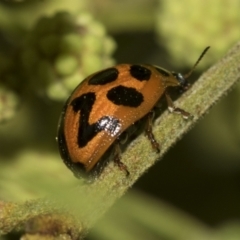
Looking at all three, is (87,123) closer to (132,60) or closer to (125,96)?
(125,96)

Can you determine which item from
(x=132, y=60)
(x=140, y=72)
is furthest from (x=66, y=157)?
(x=132, y=60)

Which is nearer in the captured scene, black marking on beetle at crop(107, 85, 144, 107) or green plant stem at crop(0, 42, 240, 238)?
green plant stem at crop(0, 42, 240, 238)

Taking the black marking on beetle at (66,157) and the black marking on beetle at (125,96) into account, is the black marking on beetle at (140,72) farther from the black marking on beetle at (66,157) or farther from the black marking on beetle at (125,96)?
the black marking on beetle at (66,157)

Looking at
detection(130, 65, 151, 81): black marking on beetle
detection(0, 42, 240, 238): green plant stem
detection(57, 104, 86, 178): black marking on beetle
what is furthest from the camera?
detection(130, 65, 151, 81): black marking on beetle

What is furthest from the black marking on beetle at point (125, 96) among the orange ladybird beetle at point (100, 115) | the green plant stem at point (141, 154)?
the green plant stem at point (141, 154)

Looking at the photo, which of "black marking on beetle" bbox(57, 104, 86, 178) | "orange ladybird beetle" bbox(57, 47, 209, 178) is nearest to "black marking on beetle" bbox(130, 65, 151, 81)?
"orange ladybird beetle" bbox(57, 47, 209, 178)

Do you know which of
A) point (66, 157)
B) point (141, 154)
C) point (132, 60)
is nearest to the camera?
point (141, 154)

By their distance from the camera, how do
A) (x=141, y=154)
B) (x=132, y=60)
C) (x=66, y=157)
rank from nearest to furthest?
(x=141, y=154) < (x=66, y=157) < (x=132, y=60)

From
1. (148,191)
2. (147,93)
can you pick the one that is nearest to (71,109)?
(147,93)

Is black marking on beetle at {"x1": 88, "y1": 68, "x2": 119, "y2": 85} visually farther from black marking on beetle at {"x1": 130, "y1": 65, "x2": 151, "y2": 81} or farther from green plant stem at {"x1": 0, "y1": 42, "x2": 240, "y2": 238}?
green plant stem at {"x1": 0, "y1": 42, "x2": 240, "y2": 238}
